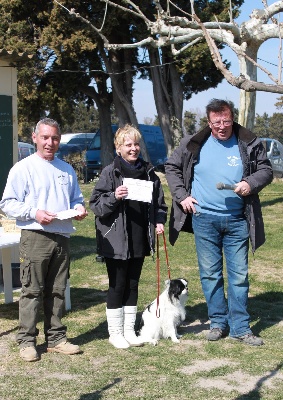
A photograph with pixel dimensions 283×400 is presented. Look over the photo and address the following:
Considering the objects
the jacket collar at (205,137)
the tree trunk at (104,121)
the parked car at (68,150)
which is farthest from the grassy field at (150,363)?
the parked car at (68,150)

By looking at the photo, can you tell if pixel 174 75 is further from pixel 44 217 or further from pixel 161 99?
pixel 44 217

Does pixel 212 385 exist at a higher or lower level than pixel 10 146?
lower

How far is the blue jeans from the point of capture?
5.88 m

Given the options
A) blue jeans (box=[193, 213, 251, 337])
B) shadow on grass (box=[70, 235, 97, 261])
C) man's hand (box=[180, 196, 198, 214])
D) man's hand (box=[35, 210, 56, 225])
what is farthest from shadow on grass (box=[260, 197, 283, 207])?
man's hand (box=[35, 210, 56, 225])

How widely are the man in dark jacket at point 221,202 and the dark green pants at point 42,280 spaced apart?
1174 millimetres

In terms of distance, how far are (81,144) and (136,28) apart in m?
9.76

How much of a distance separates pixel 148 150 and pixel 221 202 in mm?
23590

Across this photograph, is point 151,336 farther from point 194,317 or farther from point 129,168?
point 129,168

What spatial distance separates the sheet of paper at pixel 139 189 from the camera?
5562mm

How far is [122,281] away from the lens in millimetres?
5734

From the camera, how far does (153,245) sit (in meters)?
5.73

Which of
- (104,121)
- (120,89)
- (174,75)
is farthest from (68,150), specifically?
(174,75)

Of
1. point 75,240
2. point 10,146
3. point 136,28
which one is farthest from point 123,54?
point 10,146

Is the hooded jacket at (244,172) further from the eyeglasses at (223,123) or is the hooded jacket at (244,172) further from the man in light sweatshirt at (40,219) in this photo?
the man in light sweatshirt at (40,219)
